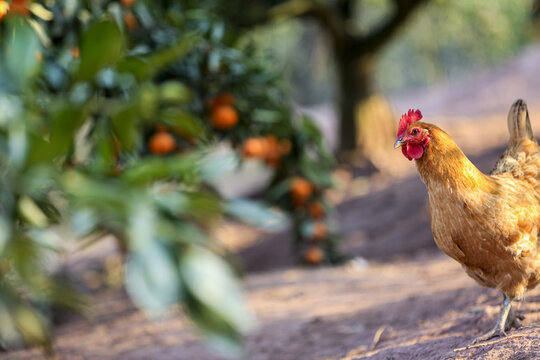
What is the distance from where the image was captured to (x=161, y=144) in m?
3.43

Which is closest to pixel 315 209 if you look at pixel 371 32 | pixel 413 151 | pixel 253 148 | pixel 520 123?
pixel 253 148

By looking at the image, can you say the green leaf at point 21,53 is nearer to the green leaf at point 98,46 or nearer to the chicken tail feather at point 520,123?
the green leaf at point 98,46

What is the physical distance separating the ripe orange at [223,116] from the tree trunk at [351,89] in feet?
16.2

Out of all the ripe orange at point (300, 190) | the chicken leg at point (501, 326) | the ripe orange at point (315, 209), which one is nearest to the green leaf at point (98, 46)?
the chicken leg at point (501, 326)

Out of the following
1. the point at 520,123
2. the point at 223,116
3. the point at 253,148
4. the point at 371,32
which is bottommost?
the point at 520,123

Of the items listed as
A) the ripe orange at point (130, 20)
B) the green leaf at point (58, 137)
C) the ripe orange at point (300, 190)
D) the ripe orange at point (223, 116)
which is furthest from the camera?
the ripe orange at point (300, 190)

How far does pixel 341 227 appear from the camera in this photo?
22.9ft

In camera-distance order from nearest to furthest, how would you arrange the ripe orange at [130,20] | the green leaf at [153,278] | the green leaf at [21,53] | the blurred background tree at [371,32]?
the green leaf at [153,278] → the green leaf at [21,53] → the ripe orange at [130,20] → the blurred background tree at [371,32]

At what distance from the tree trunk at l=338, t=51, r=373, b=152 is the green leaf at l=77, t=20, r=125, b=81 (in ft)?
24.8

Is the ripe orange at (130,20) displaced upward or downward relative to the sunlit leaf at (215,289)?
upward

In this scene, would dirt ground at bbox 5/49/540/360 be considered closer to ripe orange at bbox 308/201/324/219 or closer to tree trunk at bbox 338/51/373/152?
ripe orange at bbox 308/201/324/219

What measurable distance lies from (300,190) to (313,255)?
64cm

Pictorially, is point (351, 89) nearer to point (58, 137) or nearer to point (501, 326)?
point (501, 326)

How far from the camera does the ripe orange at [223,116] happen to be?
3.77 metres
